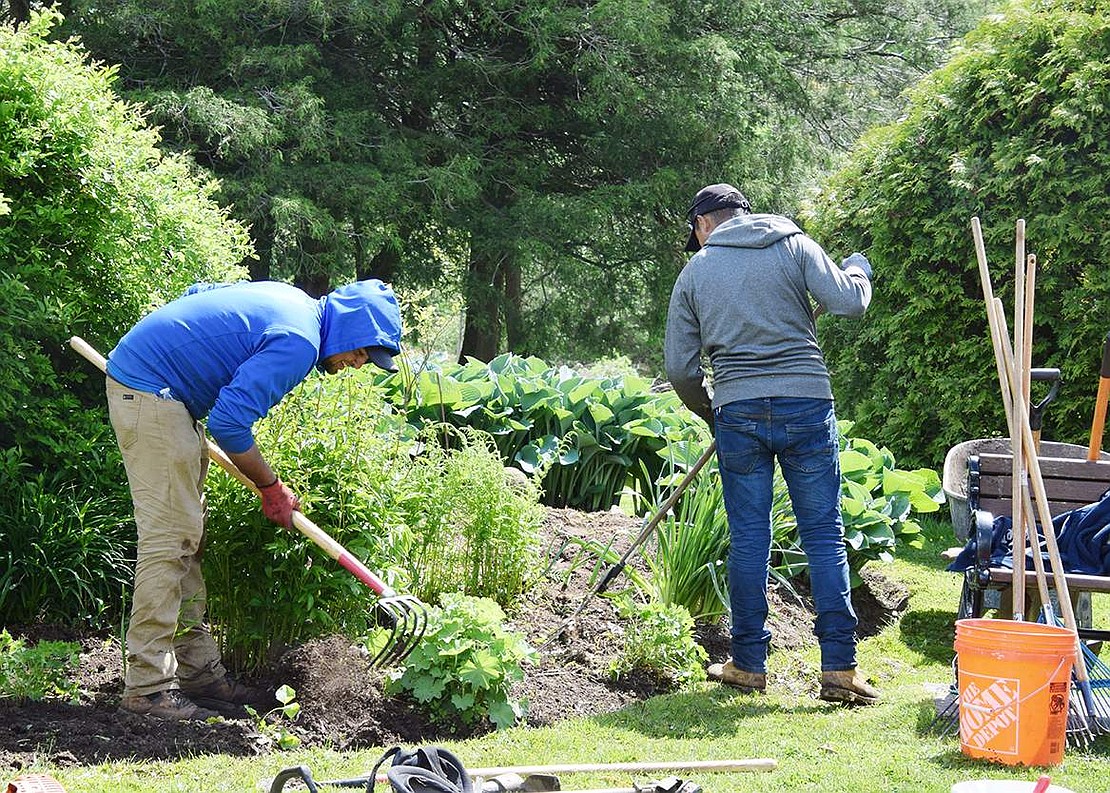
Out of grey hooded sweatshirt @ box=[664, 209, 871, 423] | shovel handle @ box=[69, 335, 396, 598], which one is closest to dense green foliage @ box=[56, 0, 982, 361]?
shovel handle @ box=[69, 335, 396, 598]

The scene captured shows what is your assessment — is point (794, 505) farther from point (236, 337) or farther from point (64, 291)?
point (64, 291)

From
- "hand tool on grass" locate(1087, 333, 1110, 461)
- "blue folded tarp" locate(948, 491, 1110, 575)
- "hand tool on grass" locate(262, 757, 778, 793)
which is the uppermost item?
"hand tool on grass" locate(1087, 333, 1110, 461)

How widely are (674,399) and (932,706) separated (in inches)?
136

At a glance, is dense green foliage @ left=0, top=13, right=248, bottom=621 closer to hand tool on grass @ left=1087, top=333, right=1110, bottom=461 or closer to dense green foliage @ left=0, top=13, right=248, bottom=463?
dense green foliage @ left=0, top=13, right=248, bottom=463

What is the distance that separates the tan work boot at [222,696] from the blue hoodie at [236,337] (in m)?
1.01

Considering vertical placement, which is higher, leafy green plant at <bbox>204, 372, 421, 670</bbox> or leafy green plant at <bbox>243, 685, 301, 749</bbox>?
leafy green plant at <bbox>204, 372, 421, 670</bbox>

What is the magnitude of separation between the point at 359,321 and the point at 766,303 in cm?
159

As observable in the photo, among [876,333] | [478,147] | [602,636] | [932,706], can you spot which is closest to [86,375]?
[602,636]

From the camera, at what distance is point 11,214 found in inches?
173

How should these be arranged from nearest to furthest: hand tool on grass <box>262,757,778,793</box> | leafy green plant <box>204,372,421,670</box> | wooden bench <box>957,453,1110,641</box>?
hand tool on grass <box>262,757,778,793</box> → leafy green plant <box>204,372,421,670</box> → wooden bench <box>957,453,1110,641</box>

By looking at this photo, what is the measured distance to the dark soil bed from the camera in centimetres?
374

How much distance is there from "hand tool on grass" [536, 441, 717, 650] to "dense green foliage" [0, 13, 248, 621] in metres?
1.80

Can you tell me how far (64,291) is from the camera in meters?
4.55

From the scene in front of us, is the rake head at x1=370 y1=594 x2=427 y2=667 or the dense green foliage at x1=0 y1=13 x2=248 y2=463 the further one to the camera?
the dense green foliage at x1=0 y1=13 x2=248 y2=463
